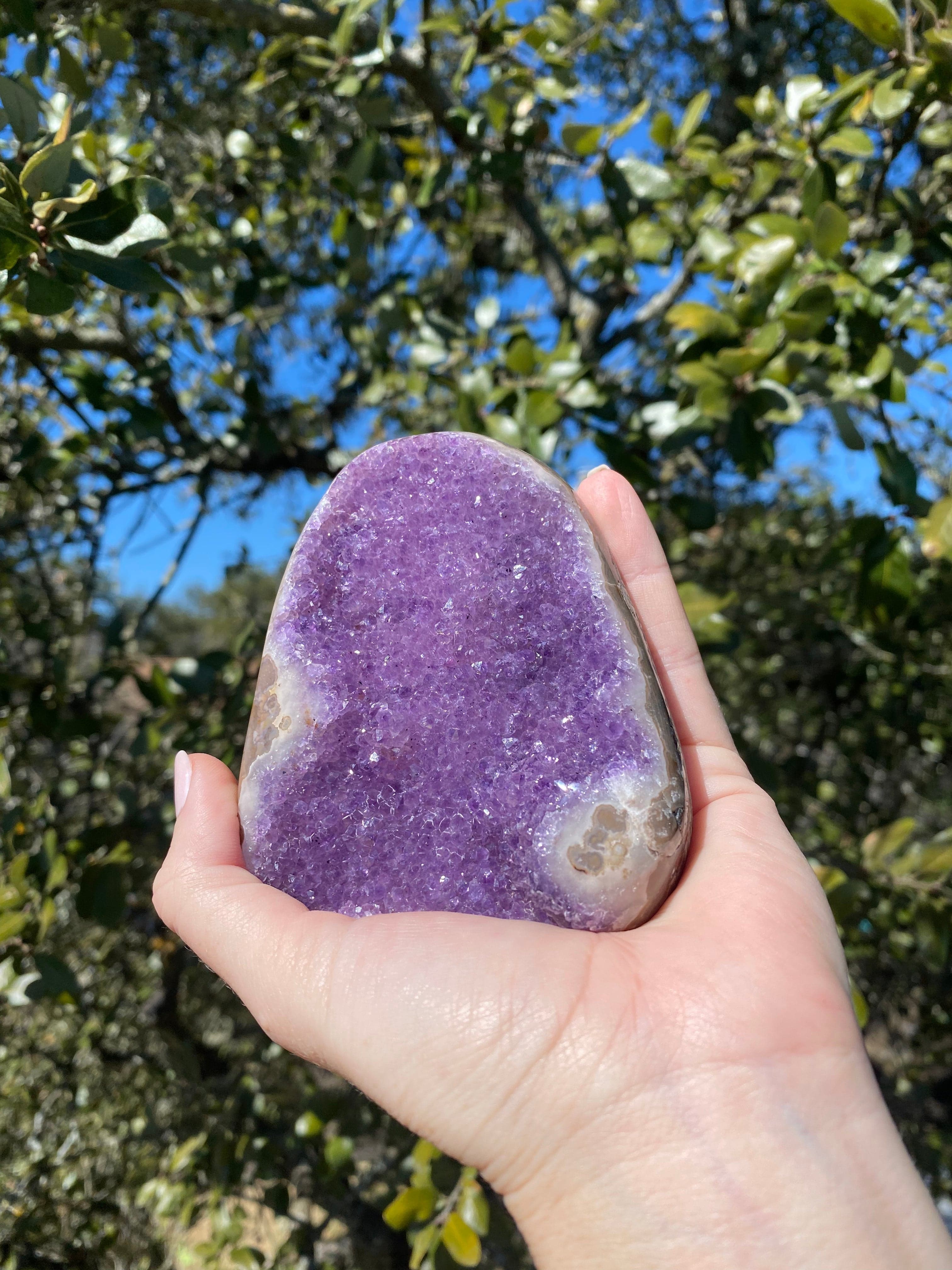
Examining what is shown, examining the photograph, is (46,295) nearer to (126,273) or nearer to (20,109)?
(126,273)

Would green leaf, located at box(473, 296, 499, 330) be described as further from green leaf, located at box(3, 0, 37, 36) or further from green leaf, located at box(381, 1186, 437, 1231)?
green leaf, located at box(381, 1186, 437, 1231)

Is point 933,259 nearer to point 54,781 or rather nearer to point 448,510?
point 448,510

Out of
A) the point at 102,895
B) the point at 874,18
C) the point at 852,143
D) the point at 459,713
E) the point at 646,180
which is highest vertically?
the point at 874,18

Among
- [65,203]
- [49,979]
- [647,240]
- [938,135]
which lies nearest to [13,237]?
[65,203]

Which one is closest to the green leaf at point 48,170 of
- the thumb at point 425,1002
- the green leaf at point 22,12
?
the green leaf at point 22,12

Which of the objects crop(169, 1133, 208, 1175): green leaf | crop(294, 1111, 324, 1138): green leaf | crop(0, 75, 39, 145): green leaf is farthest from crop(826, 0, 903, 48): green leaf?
crop(169, 1133, 208, 1175): green leaf

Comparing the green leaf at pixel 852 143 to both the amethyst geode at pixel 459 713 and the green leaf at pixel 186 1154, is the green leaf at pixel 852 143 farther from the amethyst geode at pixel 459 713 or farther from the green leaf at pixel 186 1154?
the green leaf at pixel 186 1154
